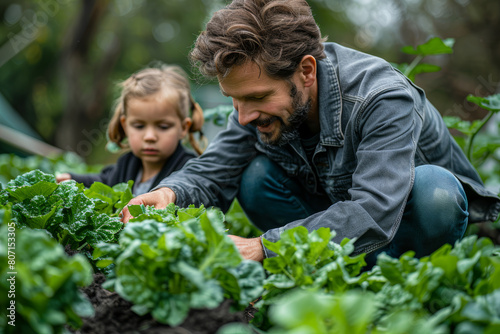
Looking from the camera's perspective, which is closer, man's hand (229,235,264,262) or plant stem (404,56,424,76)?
man's hand (229,235,264,262)

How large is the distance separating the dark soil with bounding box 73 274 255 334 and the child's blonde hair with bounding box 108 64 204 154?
2277 mm

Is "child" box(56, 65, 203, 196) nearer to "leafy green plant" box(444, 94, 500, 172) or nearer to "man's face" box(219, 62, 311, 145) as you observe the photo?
"man's face" box(219, 62, 311, 145)

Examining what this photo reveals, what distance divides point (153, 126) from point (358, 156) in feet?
5.96

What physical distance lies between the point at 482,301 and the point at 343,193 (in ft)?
4.64

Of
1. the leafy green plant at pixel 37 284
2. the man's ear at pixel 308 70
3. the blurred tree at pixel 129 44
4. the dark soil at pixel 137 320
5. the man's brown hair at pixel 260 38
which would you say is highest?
the man's brown hair at pixel 260 38

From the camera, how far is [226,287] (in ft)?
4.21

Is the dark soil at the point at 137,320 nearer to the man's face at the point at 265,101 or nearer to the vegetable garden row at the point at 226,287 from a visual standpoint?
the vegetable garden row at the point at 226,287

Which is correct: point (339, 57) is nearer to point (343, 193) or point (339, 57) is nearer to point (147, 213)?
point (343, 193)

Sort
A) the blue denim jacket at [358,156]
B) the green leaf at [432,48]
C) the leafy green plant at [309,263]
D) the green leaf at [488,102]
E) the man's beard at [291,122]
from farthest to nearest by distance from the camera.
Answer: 1. the green leaf at [432,48]
2. the green leaf at [488,102]
3. the man's beard at [291,122]
4. the blue denim jacket at [358,156]
5. the leafy green plant at [309,263]

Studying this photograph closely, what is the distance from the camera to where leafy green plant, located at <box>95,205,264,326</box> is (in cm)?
116

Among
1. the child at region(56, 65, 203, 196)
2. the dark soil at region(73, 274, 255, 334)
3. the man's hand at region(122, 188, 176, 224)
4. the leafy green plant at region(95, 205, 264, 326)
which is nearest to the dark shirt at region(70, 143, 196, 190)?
the child at region(56, 65, 203, 196)

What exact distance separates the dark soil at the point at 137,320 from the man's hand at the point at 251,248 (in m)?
0.43

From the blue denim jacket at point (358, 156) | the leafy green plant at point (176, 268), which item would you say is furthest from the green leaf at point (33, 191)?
the blue denim jacket at point (358, 156)

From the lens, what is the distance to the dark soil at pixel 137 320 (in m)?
A: 1.18
